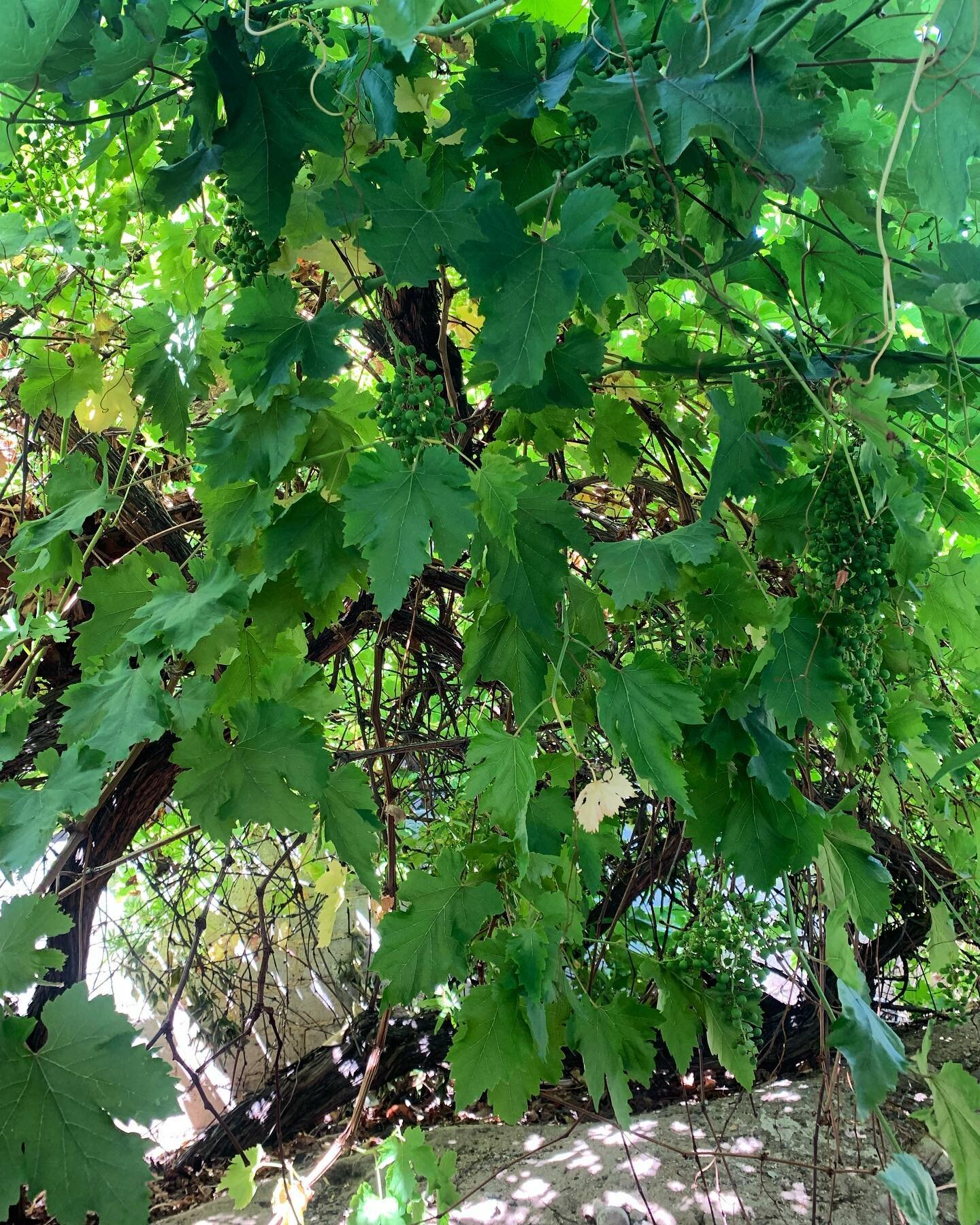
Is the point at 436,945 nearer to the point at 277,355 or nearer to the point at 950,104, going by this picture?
the point at 277,355

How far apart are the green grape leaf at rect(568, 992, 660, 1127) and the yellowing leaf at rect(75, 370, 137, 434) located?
1158 millimetres

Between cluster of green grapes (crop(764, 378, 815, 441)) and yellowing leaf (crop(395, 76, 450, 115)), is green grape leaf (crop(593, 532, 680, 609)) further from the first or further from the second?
yellowing leaf (crop(395, 76, 450, 115))

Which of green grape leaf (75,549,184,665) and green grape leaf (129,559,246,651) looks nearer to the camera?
green grape leaf (129,559,246,651)

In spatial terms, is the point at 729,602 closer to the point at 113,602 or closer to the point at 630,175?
the point at 630,175

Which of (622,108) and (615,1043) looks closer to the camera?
(622,108)

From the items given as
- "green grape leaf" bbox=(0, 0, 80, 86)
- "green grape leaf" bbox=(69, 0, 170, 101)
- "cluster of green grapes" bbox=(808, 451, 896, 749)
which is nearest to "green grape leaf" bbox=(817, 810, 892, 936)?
"cluster of green grapes" bbox=(808, 451, 896, 749)

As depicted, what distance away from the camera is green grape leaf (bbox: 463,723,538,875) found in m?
0.92

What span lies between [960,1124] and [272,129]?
52.2 inches

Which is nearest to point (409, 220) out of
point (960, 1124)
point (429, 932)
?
point (429, 932)

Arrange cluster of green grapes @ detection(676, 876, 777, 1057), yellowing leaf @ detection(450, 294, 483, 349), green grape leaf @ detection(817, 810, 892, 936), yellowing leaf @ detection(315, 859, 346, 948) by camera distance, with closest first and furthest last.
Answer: green grape leaf @ detection(817, 810, 892, 936) < cluster of green grapes @ detection(676, 876, 777, 1057) < yellowing leaf @ detection(450, 294, 483, 349) < yellowing leaf @ detection(315, 859, 346, 948)

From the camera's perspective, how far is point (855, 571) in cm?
91

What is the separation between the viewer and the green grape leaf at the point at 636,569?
91cm

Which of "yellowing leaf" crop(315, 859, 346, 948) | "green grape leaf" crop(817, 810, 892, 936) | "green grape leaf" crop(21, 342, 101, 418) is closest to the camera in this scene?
"green grape leaf" crop(817, 810, 892, 936)

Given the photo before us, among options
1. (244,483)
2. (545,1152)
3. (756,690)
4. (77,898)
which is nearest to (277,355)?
(244,483)
